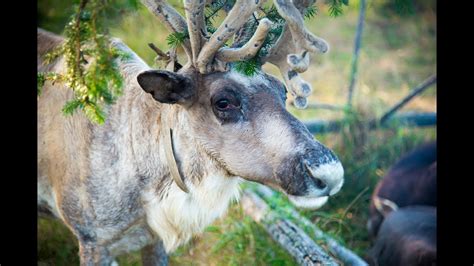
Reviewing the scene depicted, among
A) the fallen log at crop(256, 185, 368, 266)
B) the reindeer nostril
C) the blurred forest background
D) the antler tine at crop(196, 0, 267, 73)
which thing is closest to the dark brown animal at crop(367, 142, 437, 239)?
the blurred forest background

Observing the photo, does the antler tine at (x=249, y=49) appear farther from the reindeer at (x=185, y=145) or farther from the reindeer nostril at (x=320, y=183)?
the reindeer nostril at (x=320, y=183)

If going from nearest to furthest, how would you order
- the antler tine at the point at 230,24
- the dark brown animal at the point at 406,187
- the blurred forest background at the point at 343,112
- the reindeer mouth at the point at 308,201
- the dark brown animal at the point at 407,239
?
the antler tine at the point at 230,24 < the reindeer mouth at the point at 308,201 < the dark brown animal at the point at 407,239 < the blurred forest background at the point at 343,112 < the dark brown animal at the point at 406,187

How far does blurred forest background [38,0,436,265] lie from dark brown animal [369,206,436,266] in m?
0.34

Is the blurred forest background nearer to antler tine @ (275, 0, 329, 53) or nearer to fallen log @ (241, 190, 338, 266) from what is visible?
fallen log @ (241, 190, 338, 266)

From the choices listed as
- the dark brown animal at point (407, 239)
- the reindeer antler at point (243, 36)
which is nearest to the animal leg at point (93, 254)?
the reindeer antler at point (243, 36)

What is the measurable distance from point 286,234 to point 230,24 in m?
2.19

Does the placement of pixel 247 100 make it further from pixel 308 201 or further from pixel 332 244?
pixel 332 244

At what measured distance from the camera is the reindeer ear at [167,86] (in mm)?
3242

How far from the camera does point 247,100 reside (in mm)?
3291

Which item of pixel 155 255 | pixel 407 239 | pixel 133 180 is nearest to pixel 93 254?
pixel 133 180
